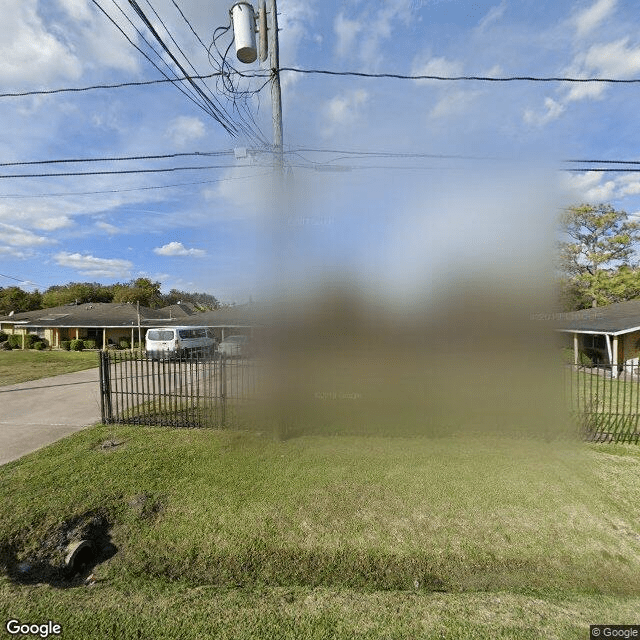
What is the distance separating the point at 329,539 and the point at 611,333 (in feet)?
47.0

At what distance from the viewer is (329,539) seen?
324cm

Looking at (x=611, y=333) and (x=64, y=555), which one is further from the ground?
(x=611, y=333)

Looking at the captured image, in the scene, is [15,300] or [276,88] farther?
[15,300]

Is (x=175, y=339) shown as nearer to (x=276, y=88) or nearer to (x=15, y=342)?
(x=276, y=88)

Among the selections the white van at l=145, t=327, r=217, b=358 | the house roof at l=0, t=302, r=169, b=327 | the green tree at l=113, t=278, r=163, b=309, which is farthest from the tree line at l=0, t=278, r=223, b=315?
the white van at l=145, t=327, r=217, b=358

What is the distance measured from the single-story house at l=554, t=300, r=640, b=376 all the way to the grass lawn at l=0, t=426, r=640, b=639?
10.0 meters

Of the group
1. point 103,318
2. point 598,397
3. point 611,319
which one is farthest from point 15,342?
point 611,319

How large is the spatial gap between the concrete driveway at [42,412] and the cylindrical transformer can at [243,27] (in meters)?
6.32

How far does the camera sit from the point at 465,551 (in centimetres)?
310

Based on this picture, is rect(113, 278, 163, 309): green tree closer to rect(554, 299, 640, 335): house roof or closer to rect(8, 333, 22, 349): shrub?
rect(8, 333, 22, 349): shrub

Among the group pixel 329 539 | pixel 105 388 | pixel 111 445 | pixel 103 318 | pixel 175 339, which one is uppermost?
pixel 103 318

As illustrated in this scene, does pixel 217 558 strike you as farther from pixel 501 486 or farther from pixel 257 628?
pixel 501 486

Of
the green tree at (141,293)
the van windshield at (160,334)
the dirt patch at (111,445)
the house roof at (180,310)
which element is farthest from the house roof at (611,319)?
the green tree at (141,293)

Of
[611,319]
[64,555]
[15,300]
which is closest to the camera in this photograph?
[64,555]
